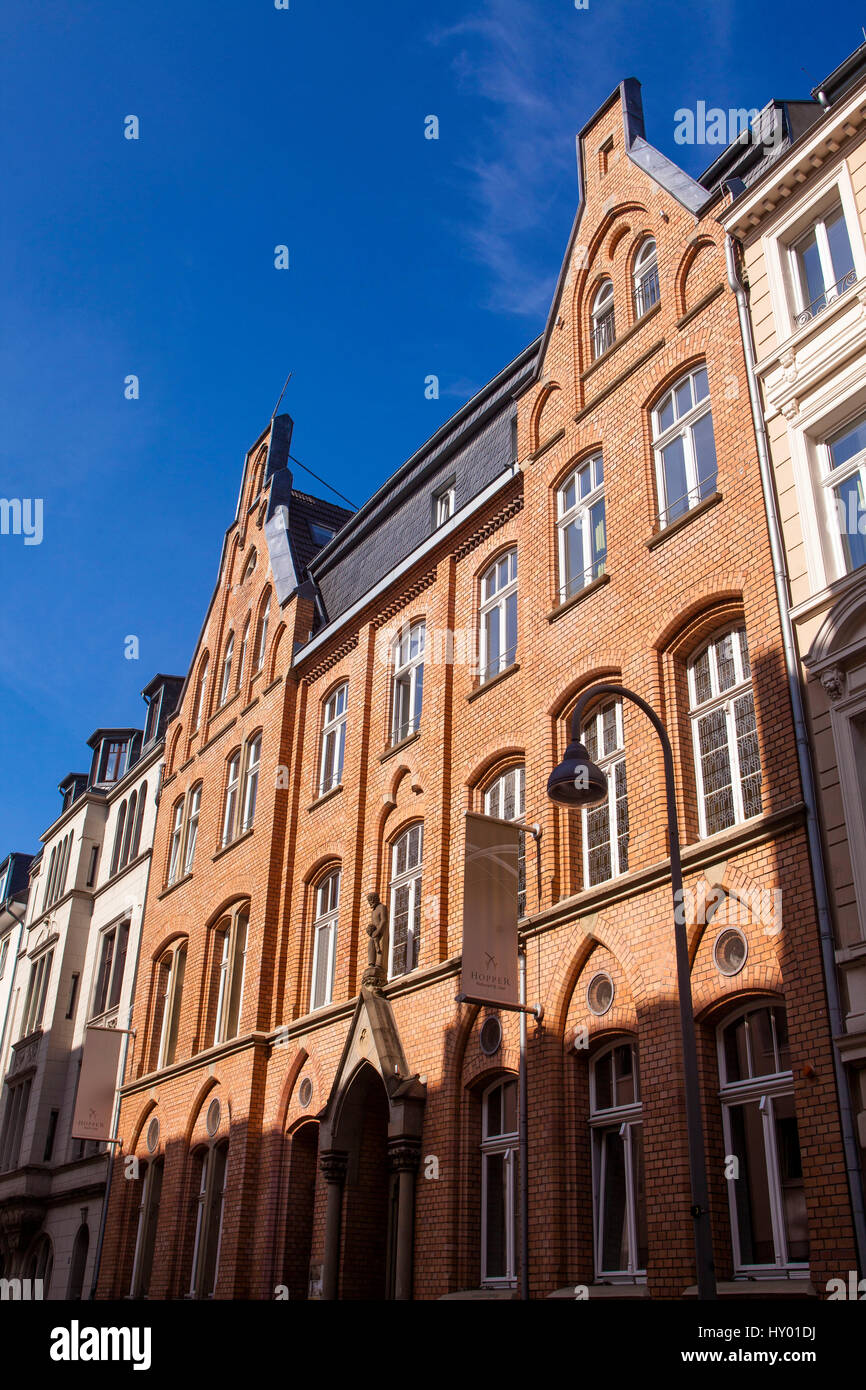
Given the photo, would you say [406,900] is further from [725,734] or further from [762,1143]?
[762,1143]

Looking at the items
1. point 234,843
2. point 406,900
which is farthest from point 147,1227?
point 406,900

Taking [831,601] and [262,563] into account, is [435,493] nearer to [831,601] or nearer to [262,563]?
[262,563]

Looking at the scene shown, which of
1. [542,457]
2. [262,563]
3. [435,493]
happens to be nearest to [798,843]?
[542,457]

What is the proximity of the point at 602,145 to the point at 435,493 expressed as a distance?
6.44 meters

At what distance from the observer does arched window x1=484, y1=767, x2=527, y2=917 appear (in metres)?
16.7

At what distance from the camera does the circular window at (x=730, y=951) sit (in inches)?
488

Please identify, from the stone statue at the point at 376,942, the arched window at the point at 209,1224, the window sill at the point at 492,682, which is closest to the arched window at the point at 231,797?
the arched window at the point at 209,1224

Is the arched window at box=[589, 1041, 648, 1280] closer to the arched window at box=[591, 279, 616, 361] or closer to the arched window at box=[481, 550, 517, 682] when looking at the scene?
the arched window at box=[481, 550, 517, 682]

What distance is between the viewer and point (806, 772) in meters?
12.2

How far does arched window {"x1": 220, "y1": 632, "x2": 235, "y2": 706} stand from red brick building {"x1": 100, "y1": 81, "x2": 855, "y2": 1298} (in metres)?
0.98

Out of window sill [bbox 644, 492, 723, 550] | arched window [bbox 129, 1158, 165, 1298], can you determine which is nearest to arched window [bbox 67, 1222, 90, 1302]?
arched window [bbox 129, 1158, 165, 1298]

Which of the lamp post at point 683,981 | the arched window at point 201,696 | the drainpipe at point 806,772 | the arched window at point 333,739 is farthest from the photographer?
the arched window at point 201,696

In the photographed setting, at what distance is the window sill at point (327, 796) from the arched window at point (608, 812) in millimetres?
7319

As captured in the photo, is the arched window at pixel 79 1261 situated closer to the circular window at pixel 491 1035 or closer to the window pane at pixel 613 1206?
the circular window at pixel 491 1035
